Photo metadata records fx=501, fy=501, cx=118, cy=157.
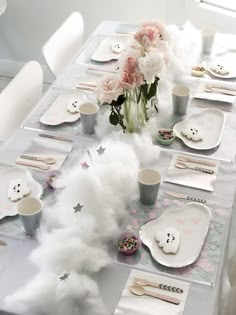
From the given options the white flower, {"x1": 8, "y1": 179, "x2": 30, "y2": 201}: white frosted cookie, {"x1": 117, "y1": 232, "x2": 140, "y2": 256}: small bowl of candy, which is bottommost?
{"x1": 8, "y1": 179, "x2": 30, "y2": 201}: white frosted cookie

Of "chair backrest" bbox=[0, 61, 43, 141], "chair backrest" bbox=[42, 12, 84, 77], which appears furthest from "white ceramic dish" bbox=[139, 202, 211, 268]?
"chair backrest" bbox=[42, 12, 84, 77]

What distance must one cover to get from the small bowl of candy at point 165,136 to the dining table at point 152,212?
Answer: 0.06ft

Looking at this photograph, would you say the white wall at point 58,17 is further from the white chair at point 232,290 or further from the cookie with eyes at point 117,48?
the white chair at point 232,290

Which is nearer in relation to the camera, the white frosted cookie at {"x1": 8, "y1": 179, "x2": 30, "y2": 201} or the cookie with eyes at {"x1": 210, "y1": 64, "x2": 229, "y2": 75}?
the white frosted cookie at {"x1": 8, "y1": 179, "x2": 30, "y2": 201}

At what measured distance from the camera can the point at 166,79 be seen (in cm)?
188

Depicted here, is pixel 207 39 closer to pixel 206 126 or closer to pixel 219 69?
pixel 219 69

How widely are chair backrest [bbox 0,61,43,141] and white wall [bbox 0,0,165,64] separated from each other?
1271mm

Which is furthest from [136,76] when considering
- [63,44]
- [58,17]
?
[58,17]

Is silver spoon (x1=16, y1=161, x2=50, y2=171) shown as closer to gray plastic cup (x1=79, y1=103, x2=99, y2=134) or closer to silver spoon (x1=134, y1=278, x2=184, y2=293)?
gray plastic cup (x1=79, y1=103, x2=99, y2=134)

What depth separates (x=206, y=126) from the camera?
1.70 m

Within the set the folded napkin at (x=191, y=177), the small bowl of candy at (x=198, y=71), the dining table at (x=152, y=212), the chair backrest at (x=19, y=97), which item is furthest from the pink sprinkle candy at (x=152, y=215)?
the small bowl of candy at (x=198, y=71)

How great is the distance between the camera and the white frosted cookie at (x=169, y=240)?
123cm

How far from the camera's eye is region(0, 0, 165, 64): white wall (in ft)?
10.0

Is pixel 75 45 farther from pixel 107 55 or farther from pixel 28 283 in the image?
pixel 28 283
